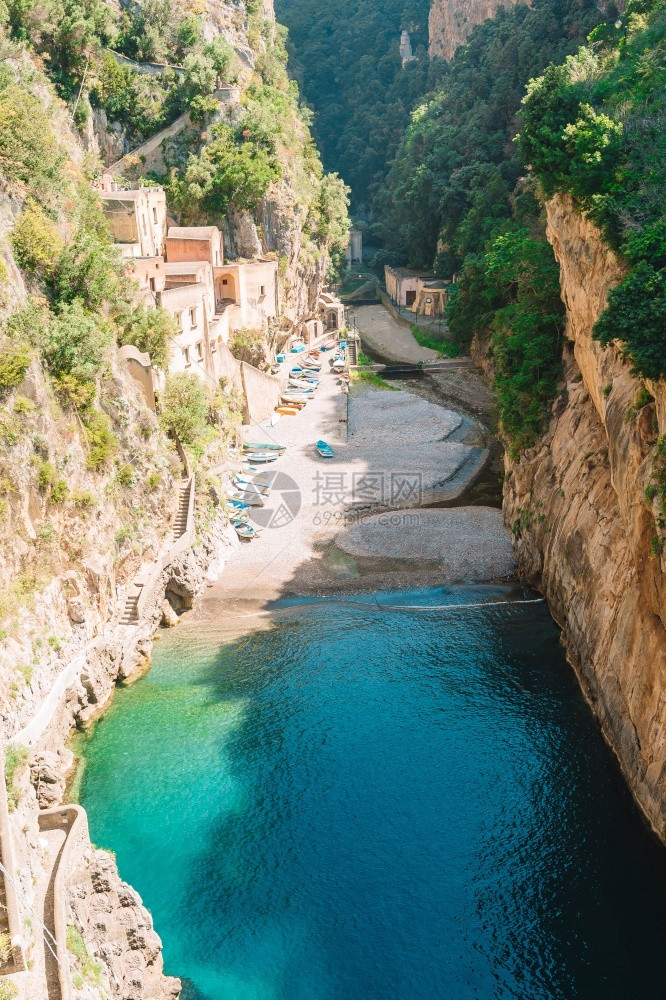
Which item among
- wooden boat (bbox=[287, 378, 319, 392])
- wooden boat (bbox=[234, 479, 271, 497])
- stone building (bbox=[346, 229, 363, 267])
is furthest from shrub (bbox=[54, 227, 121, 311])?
stone building (bbox=[346, 229, 363, 267])

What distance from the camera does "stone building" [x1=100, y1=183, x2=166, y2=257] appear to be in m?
49.9

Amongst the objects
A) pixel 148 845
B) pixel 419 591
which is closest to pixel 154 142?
pixel 419 591

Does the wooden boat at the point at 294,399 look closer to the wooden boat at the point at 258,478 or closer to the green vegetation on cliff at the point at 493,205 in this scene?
the wooden boat at the point at 258,478

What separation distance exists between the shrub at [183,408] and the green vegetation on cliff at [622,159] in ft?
59.3

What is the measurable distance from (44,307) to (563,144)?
66.4ft

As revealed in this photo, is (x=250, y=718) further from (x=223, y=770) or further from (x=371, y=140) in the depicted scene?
(x=371, y=140)

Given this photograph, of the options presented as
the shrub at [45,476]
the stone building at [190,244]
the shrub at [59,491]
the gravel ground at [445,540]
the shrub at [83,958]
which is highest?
the stone building at [190,244]

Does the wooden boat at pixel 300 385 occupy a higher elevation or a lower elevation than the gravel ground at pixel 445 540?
higher

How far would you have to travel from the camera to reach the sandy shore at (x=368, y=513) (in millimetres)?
37625

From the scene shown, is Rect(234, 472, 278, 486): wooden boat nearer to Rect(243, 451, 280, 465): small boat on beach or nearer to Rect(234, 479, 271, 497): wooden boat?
Rect(234, 479, 271, 497): wooden boat

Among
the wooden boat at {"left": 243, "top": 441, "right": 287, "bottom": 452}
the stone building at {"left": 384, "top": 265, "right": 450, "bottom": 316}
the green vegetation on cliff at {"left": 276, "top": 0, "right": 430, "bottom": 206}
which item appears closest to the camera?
the wooden boat at {"left": 243, "top": 441, "right": 287, "bottom": 452}

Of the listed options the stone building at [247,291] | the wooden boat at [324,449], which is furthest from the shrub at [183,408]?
the stone building at [247,291]

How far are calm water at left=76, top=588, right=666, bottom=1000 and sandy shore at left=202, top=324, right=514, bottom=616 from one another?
487cm

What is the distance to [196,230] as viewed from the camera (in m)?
55.2
